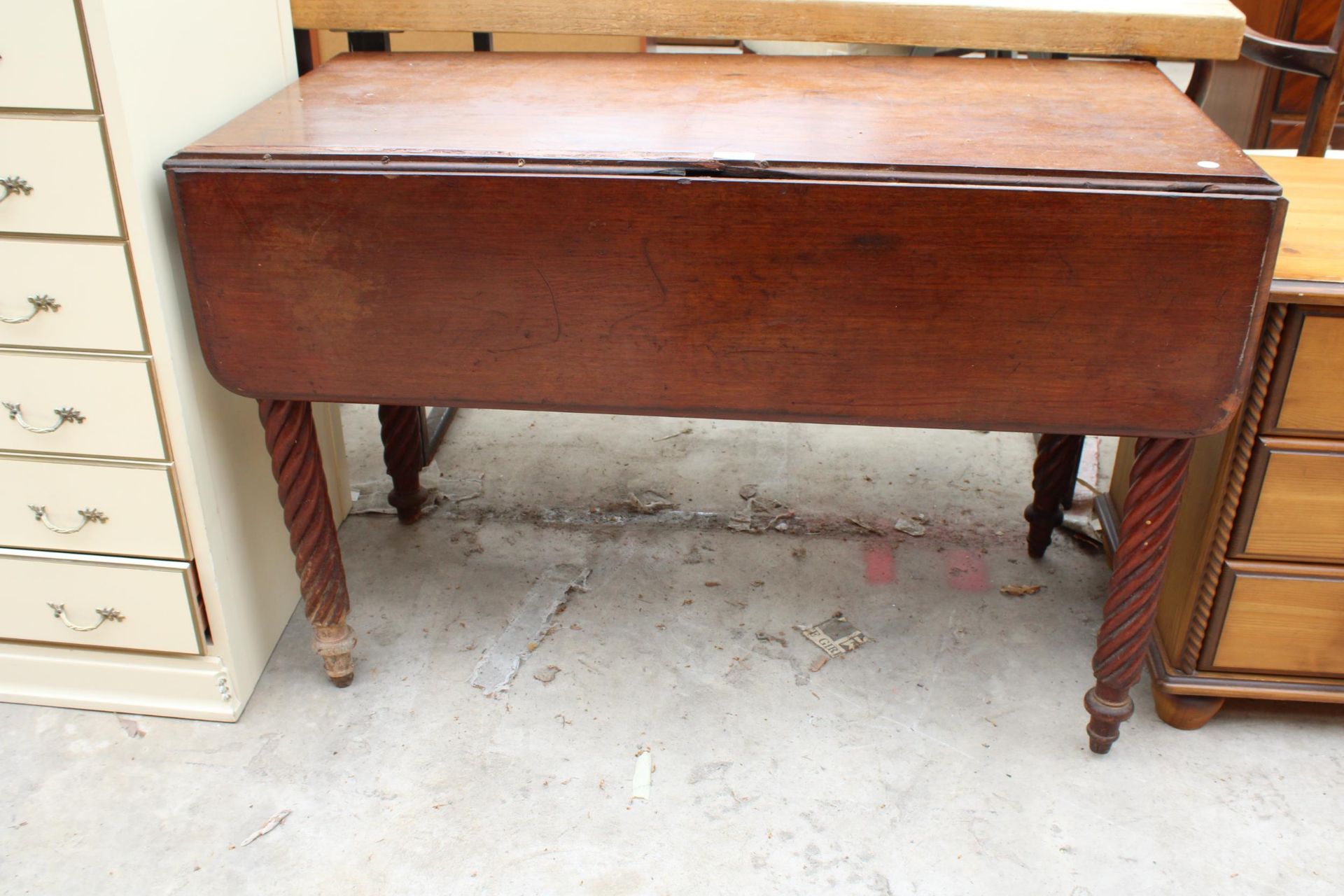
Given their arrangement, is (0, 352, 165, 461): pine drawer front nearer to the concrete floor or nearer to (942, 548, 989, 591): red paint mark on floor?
the concrete floor

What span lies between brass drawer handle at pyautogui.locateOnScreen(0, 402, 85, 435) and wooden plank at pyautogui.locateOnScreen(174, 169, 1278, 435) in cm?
22

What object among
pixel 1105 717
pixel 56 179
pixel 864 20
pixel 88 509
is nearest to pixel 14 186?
pixel 56 179

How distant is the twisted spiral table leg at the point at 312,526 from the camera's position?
1.43m

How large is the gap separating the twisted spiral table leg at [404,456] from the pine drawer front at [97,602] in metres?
0.52

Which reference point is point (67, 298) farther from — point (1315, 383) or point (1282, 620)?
point (1282, 620)

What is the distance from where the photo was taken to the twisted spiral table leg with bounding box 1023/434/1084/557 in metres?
1.81

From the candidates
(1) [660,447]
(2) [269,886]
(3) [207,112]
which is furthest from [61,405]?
(1) [660,447]

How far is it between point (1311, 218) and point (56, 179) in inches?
62.5

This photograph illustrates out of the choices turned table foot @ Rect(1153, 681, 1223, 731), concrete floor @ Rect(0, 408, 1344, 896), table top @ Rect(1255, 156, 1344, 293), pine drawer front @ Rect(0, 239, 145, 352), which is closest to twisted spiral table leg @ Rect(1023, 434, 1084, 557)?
concrete floor @ Rect(0, 408, 1344, 896)

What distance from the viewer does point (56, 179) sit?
1256 mm

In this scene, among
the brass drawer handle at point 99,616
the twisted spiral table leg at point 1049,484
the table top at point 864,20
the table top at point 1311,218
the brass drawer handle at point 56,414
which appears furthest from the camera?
the twisted spiral table leg at point 1049,484

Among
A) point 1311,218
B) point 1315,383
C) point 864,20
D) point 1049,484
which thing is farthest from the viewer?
point 1049,484

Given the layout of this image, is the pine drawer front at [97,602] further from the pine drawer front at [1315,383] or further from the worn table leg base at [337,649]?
the pine drawer front at [1315,383]

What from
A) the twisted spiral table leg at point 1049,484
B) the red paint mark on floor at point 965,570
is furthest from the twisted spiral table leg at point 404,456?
the twisted spiral table leg at point 1049,484
